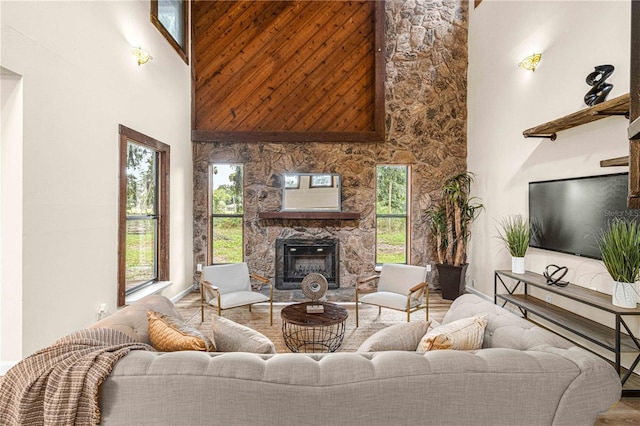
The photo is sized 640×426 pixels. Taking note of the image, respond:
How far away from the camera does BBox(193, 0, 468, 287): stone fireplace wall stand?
5.36 metres

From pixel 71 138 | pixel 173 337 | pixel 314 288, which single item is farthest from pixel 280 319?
pixel 71 138

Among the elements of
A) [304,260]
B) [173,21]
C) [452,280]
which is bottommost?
[452,280]

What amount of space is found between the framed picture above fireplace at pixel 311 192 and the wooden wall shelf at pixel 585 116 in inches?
110

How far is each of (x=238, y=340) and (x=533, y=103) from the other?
415 cm

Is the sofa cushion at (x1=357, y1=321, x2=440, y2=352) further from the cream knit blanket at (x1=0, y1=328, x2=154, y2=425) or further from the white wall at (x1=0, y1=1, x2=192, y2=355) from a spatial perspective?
the white wall at (x1=0, y1=1, x2=192, y2=355)

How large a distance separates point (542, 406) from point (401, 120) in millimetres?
4835

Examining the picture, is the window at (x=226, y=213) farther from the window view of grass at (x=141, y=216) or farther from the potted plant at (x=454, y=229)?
the potted plant at (x=454, y=229)

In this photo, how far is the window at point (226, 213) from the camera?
544cm

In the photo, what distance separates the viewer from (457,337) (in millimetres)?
1511

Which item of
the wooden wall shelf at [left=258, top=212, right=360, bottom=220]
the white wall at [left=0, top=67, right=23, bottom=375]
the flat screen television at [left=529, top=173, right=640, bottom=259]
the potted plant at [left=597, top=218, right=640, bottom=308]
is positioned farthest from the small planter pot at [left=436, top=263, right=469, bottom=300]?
the white wall at [left=0, top=67, right=23, bottom=375]

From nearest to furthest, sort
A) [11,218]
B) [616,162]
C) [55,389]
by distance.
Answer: [55,389]
[11,218]
[616,162]

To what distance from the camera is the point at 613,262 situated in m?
2.35

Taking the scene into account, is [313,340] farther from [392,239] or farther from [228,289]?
[392,239]

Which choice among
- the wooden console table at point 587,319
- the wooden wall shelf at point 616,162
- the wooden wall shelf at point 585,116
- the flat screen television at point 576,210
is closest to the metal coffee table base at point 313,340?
the wooden console table at point 587,319
